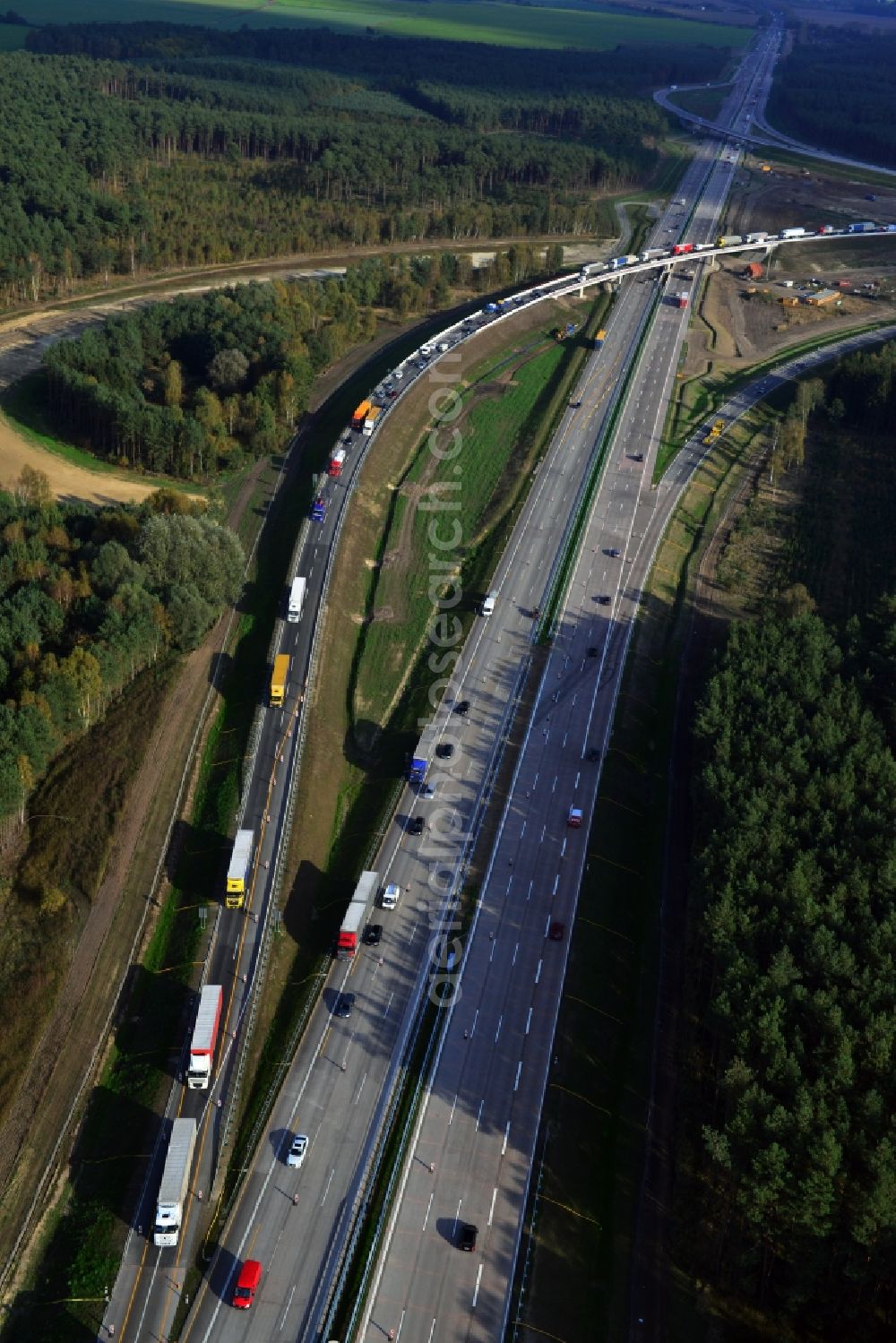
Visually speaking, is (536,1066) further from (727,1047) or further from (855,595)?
(855,595)

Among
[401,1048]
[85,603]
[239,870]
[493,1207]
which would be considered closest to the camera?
[493,1207]

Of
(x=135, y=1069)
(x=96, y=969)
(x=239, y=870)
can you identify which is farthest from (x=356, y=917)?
(x=96, y=969)

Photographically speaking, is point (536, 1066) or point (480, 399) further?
point (480, 399)

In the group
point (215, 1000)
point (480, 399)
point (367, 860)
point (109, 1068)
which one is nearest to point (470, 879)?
point (367, 860)

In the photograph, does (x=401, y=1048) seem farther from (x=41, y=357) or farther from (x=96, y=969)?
(x=41, y=357)

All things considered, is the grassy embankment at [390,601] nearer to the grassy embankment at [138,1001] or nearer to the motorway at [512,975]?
the motorway at [512,975]

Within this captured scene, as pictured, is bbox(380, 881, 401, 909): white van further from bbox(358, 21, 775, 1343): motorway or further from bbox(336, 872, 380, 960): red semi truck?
bbox(358, 21, 775, 1343): motorway
